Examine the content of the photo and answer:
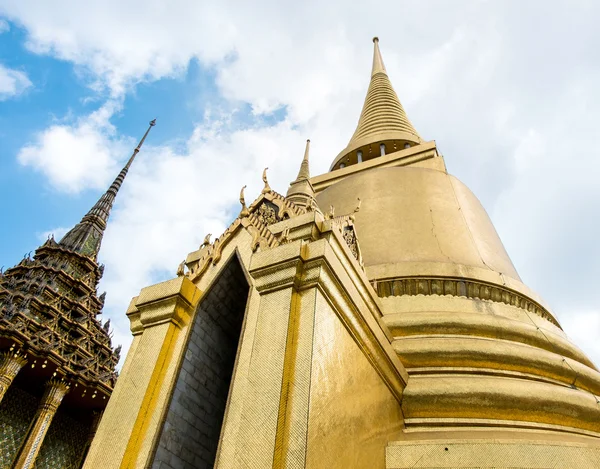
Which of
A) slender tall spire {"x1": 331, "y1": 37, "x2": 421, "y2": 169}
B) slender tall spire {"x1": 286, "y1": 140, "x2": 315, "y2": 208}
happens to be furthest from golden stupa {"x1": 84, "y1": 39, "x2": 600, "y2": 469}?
slender tall spire {"x1": 331, "y1": 37, "x2": 421, "y2": 169}

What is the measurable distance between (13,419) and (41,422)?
58.0 inches

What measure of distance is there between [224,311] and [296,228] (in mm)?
1103

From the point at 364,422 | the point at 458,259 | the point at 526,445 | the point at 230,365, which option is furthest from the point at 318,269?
the point at 458,259

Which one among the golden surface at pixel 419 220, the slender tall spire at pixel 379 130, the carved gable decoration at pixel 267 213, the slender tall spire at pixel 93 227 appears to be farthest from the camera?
the slender tall spire at pixel 93 227

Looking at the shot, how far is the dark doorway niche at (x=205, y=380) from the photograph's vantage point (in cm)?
391

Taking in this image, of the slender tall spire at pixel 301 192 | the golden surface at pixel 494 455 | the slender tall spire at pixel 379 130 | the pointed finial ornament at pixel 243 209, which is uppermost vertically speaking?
the slender tall spire at pixel 379 130

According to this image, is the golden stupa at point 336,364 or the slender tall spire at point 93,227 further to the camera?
the slender tall spire at point 93,227

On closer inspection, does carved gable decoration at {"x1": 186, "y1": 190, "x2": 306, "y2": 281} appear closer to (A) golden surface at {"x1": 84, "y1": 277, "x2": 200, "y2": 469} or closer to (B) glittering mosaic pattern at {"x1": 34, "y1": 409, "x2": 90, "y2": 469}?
(A) golden surface at {"x1": 84, "y1": 277, "x2": 200, "y2": 469}

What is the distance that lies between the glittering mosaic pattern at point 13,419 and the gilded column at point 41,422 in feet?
1.88

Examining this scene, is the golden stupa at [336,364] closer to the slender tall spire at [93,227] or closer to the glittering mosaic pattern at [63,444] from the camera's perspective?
the glittering mosaic pattern at [63,444]

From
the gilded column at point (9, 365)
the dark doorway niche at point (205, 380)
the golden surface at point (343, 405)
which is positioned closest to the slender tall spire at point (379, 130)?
the dark doorway niche at point (205, 380)

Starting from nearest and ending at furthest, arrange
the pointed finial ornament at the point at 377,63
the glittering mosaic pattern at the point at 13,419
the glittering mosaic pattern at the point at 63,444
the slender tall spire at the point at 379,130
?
the slender tall spire at the point at 379,130
the glittering mosaic pattern at the point at 13,419
the glittering mosaic pattern at the point at 63,444
the pointed finial ornament at the point at 377,63

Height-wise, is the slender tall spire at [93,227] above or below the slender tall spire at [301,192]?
→ above

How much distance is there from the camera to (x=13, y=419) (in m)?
13.0
